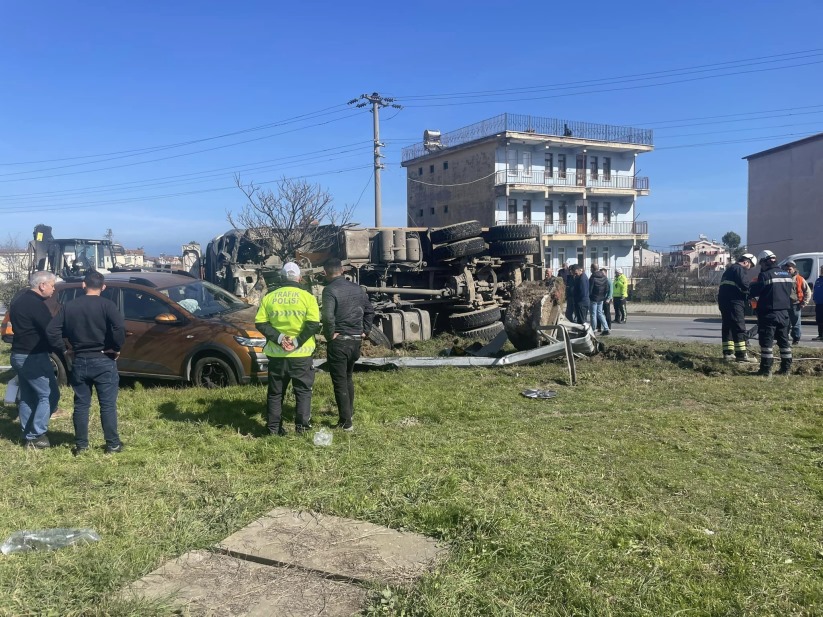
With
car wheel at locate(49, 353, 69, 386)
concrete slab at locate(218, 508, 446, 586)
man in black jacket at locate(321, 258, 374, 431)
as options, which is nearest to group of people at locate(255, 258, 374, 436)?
man in black jacket at locate(321, 258, 374, 431)

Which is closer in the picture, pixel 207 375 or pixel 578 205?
pixel 207 375

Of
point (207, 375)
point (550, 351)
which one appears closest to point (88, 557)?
point (207, 375)

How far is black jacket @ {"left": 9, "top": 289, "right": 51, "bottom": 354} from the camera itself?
240 inches

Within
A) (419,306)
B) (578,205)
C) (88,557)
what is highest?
(578,205)

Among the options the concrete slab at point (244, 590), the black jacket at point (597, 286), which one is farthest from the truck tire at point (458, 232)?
the concrete slab at point (244, 590)

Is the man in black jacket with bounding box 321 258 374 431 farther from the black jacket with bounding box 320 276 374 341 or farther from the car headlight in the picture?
the car headlight

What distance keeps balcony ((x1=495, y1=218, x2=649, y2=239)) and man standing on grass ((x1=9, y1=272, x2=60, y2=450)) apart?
4008 centimetres

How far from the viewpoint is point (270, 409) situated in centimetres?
611

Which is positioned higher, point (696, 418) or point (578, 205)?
point (578, 205)

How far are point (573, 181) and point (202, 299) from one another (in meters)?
41.7

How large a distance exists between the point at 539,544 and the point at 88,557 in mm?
2541

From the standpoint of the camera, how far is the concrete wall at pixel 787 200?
3550 centimetres

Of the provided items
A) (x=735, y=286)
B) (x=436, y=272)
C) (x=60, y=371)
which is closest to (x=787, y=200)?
(x=436, y=272)

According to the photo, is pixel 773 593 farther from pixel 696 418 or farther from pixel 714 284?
pixel 714 284
